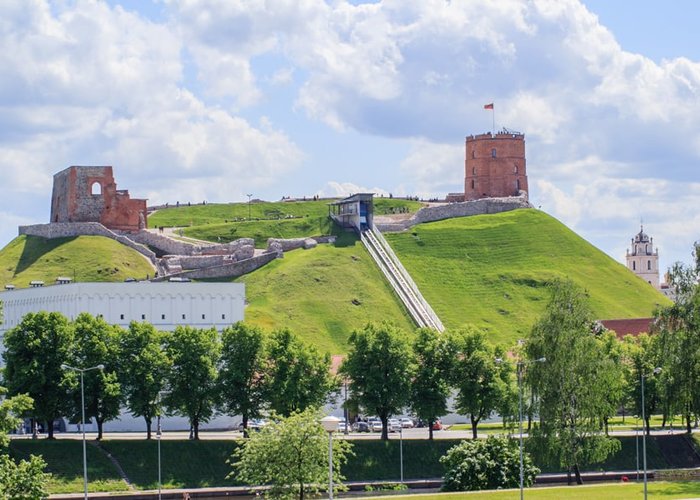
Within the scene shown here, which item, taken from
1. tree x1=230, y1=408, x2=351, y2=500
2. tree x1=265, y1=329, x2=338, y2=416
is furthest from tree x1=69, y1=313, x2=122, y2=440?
tree x1=230, y1=408, x2=351, y2=500

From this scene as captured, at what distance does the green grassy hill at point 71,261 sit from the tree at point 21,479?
100m

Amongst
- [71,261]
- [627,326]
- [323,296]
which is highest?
[71,261]

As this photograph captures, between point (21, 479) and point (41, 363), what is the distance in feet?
141

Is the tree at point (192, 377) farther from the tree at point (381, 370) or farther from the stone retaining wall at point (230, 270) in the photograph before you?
the stone retaining wall at point (230, 270)

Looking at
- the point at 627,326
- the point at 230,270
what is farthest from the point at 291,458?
the point at 230,270

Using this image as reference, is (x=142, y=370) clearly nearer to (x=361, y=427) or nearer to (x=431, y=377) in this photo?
(x=431, y=377)

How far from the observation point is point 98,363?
325ft

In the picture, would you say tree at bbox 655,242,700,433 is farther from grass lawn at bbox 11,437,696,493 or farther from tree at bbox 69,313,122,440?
tree at bbox 69,313,122,440

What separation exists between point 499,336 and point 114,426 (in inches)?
1960

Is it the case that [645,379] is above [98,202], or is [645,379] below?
below

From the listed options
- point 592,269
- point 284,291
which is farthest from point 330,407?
point 592,269

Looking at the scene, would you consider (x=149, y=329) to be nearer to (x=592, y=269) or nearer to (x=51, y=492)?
(x=51, y=492)

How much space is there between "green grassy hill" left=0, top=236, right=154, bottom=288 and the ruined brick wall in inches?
326

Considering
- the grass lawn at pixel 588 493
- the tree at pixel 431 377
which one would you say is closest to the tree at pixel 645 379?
the tree at pixel 431 377
